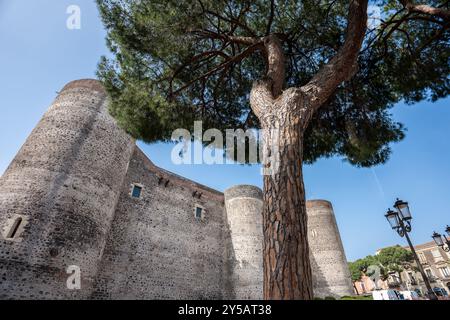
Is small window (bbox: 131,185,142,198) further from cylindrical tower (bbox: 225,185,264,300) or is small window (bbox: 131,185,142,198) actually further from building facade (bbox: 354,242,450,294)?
building facade (bbox: 354,242,450,294)

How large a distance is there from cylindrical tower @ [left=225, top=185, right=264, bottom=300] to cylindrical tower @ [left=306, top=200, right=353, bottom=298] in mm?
5943

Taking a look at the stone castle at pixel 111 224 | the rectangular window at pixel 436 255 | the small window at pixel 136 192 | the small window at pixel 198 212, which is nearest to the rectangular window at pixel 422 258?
the rectangular window at pixel 436 255

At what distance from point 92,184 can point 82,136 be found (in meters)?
2.12

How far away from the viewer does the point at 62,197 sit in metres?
8.49

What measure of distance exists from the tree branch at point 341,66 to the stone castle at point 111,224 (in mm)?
8715

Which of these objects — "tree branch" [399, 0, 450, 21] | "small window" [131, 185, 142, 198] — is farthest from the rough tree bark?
"small window" [131, 185, 142, 198]

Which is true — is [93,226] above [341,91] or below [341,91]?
below

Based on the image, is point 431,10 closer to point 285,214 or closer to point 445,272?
point 285,214

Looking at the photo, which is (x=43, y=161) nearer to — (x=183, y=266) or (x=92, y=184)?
(x=92, y=184)

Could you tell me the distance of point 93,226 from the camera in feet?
29.6

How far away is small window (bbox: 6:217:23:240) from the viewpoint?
7309 mm

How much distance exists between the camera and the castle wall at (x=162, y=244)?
35.7 feet

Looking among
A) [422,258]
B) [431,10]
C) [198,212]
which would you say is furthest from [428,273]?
[431,10]
